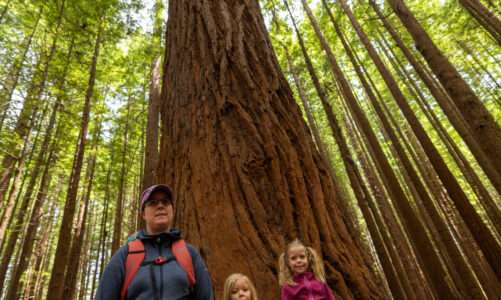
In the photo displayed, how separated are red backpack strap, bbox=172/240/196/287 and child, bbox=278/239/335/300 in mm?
576

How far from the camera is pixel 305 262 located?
1786 mm

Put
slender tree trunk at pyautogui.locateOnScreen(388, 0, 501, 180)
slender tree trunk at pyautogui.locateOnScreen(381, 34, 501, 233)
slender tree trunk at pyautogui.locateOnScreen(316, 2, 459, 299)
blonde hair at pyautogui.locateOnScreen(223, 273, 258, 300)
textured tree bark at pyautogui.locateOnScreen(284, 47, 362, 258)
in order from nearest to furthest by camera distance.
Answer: blonde hair at pyautogui.locateOnScreen(223, 273, 258, 300) < textured tree bark at pyautogui.locateOnScreen(284, 47, 362, 258) < slender tree trunk at pyautogui.locateOnScreen(388, 0, 501, 180) < slender tree trunk at pyautogui.locateOnScreen(316, 2, 459, 299) < slender tree trunk at pyautogui.locateOnScreen(381, 34, 501, 233)

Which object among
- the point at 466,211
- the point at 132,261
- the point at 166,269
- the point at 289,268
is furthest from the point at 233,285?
the point at 466,211

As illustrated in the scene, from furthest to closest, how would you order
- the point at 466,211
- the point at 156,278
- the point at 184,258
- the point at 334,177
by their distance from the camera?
1. the point at 334,177
2. the point at 466,211
3. the point at 184,258
4. the point at 156,278

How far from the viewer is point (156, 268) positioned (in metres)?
1.36

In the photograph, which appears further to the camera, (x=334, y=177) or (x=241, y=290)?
(x=334, y=177)

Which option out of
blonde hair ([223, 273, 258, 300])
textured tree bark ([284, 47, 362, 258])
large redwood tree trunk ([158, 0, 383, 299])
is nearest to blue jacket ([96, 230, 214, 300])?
blonde hair ([223, 273, 258, 300])

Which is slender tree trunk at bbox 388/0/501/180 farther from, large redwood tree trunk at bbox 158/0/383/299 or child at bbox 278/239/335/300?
child at bbox 278/239/335/300

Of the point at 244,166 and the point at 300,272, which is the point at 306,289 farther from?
the point at 244,166

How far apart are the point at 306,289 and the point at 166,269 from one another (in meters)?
1.00

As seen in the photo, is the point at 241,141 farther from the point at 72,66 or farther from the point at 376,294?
the point at 72,66

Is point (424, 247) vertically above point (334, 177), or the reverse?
point (334, 177)

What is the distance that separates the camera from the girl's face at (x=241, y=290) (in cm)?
162

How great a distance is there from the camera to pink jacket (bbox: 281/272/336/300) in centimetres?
181
